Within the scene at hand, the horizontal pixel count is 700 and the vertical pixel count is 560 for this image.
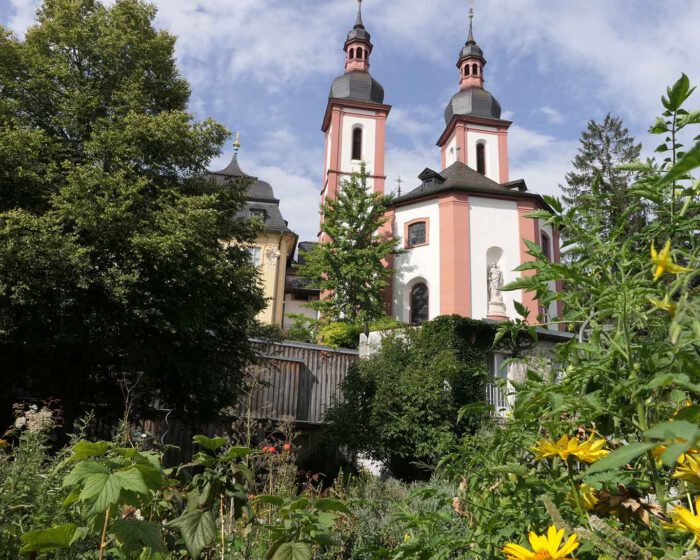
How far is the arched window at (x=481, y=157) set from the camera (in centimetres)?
3506

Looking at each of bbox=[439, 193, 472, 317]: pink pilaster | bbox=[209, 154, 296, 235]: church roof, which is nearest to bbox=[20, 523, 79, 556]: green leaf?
bbox=[439, 193, 472, 317]: pink pilaster

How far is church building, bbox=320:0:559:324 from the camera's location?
2595cm

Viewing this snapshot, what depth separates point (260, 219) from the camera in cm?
1286

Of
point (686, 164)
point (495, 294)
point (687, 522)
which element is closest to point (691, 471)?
point (687, 522)

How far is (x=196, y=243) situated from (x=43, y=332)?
2.97 meters

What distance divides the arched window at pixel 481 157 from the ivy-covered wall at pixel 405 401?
75.9 feet

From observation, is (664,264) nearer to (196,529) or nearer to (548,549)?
(548,549)

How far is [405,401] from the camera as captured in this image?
1203cm

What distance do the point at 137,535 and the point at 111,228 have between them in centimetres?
938

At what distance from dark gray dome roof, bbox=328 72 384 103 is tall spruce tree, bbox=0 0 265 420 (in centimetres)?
2289

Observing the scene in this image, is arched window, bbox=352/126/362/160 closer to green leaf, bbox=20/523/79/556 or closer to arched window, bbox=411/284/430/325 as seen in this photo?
arched window, bbox=411/284/430/325

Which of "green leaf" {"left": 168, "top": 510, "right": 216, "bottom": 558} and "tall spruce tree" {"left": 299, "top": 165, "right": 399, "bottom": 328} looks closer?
"green leaf" {"left": 168, "top": 510, "right": 216, "bottom": 558}

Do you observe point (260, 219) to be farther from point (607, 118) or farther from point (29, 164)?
point (607, 118)

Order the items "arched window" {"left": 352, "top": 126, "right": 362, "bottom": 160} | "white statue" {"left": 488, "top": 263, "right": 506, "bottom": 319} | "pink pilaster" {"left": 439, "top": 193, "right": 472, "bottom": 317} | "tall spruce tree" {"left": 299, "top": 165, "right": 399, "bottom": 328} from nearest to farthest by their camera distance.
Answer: "white statue" {"left": 488, "top": 263, "right": 506, "bottom": 319} → "tall spruce tree" {"left": 299, "top": 165, "right": 399, "bottom": 328} → "pink pilaster" {"left": 439, "top": 193, "right": 472, "bottom": 317} → "arched window" {"left": 352, "top": 126, "right": 362, "bottom": 160}
